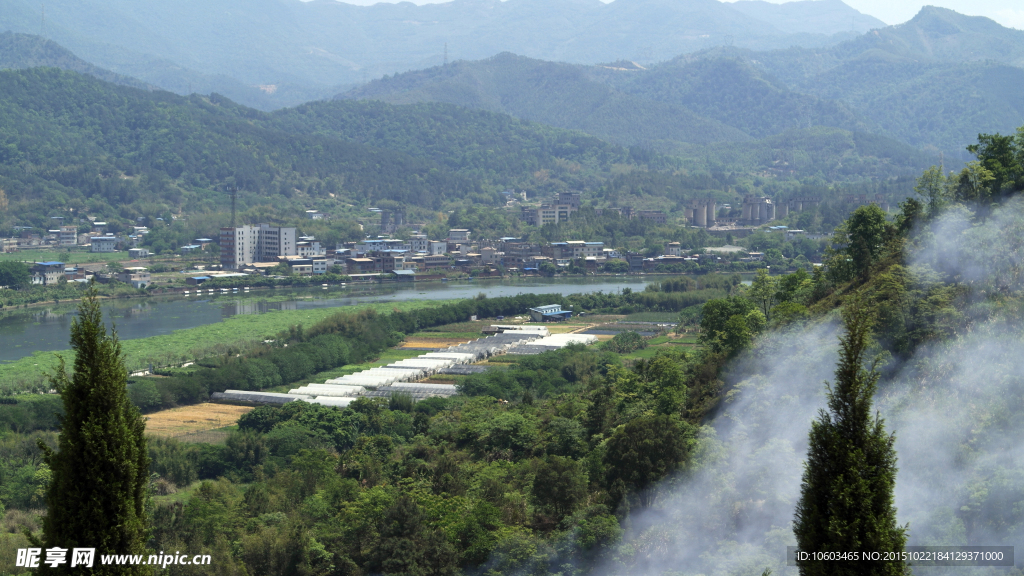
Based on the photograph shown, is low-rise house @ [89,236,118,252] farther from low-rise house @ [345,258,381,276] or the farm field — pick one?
the farm field

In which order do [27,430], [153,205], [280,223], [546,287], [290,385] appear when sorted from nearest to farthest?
1. [27,430]
2. [290,385]
3. [546,287]
4. [280,223]
5. [153,205]

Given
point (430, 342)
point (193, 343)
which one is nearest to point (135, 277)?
point (193, 343)

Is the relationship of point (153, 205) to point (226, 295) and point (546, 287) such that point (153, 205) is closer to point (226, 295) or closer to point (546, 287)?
point (226, 295)

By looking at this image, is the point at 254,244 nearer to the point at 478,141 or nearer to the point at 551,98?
the point at 478,141

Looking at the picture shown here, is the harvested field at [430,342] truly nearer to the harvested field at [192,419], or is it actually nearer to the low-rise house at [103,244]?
the harvested field at [192,419]

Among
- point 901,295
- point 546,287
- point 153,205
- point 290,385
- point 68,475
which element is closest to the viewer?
point 68,475

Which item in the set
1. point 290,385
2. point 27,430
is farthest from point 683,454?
point 290,385
